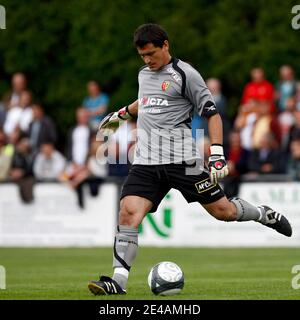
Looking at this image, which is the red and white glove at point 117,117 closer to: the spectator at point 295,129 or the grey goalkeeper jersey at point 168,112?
the grey goalkeeper jersey at point 168,112

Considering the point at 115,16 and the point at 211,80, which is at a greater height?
the point at 115,16

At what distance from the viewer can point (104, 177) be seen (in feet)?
77.8

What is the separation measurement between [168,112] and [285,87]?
Result: 1233cm

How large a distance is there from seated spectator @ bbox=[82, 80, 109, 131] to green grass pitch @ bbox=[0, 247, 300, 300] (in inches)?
143

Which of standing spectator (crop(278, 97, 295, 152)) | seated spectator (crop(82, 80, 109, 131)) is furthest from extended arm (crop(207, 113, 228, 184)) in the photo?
seated spectator (crop(82, 80, 109, 131))

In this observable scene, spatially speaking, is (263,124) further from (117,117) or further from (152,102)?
(152,102)

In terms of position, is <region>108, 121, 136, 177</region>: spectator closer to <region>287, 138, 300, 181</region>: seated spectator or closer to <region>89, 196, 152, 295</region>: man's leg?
<region>287, 138, 300, 181</region>: seated spectator

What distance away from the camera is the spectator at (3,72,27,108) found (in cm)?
2514

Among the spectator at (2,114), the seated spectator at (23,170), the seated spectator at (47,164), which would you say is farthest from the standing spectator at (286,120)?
the spectator at (2,114)

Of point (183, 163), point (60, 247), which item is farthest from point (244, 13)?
point (183, 163)

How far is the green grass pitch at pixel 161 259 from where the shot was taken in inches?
461

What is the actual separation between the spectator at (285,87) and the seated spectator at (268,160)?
1.17m

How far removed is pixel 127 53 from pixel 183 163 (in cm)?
1441
